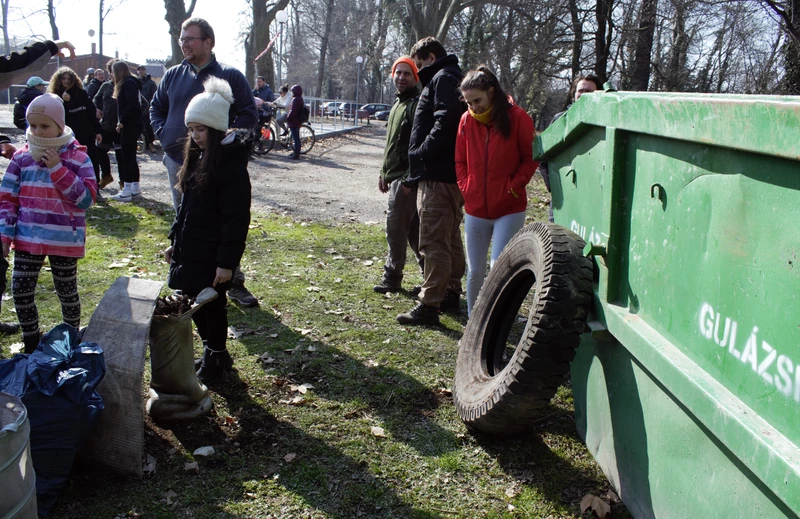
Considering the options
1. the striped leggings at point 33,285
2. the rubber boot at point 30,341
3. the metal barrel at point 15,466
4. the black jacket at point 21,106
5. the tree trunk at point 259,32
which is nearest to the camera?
the metal barrel at point 15,466

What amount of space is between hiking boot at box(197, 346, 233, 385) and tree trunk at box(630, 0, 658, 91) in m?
13.8

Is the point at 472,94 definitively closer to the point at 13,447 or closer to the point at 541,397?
the point at 541,397

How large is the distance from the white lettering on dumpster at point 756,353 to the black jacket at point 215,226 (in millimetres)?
2504

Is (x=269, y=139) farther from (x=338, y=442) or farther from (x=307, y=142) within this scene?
(x=338, y=442)

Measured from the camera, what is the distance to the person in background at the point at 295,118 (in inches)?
658

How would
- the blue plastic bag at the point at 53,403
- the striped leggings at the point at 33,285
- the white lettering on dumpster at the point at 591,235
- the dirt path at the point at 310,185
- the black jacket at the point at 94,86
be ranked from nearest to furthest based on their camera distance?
the blue plastic bag at the point at 53,403 → the white lettering on dumpster at the point at 591,235 → the striped leggings at the point at 33,285 → the dirt path at the point at 310,185 → the black jacket at the point at 94,86

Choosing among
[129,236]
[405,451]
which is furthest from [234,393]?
[129,236]

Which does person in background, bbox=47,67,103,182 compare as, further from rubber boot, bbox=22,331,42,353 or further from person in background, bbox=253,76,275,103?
person in background, bbox=253,76,275,103

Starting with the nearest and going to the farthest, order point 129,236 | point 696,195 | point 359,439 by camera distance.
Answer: point 696,195, point 359,439, point 129,236

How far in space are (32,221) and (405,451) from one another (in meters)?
2.51

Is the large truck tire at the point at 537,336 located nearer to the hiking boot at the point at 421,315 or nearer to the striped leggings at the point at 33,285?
the hiking boot at the point at 421,315

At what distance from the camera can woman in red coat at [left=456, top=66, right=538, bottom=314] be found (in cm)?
432

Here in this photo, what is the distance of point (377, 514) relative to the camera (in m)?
2.92

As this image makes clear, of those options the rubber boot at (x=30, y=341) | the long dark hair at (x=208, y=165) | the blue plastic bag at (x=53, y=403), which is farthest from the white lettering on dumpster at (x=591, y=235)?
the rubber boot at (x=30, y=341)
